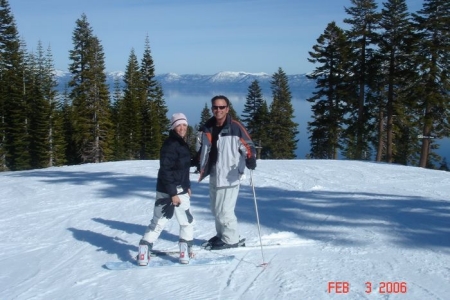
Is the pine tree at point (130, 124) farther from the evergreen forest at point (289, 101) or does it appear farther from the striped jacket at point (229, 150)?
the striped jacket at point (229, 150)

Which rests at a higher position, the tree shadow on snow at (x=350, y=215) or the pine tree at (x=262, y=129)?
the pine tree at (x=262, y=129)

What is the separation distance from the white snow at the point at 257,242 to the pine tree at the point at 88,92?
1028 inches

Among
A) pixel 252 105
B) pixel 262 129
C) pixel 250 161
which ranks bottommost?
pixel 250 161

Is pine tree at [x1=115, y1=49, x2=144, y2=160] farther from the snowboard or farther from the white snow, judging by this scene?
the snowboard

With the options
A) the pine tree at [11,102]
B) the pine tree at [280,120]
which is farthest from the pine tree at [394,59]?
the pine tree at [11,102]

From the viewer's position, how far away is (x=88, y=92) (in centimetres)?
3631

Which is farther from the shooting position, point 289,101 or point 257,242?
point 289,101

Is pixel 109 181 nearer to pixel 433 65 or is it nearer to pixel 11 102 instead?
pixel 433 65

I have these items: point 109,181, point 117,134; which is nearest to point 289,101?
point 117,134

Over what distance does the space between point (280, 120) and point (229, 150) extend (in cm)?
4410

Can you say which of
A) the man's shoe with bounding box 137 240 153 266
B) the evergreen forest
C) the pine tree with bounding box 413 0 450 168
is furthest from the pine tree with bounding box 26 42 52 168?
the man's shoe with bounding box 137 240 153 266

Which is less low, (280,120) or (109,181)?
(280,120)

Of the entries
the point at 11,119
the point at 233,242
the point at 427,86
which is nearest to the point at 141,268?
the point at 233,242

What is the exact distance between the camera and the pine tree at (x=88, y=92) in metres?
36.2
